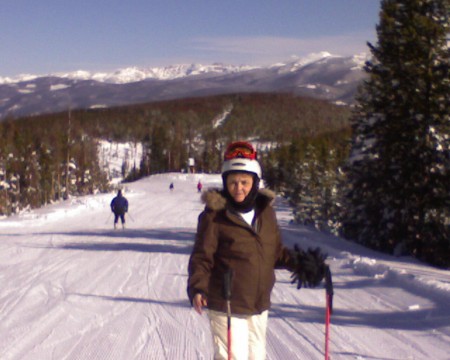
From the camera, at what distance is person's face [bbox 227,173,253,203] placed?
176 inches

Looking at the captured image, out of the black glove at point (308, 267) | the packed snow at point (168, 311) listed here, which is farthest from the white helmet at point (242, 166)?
the packed snow at point (168, 311)

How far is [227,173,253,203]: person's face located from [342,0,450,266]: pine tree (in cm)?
1425

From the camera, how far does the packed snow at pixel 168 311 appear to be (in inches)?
285

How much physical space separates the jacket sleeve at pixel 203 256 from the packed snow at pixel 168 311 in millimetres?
2850

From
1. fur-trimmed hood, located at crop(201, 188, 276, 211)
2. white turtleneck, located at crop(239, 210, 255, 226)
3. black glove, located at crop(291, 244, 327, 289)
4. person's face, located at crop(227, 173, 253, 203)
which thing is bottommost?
black glove, located at crop(291, 244, 327, 289)

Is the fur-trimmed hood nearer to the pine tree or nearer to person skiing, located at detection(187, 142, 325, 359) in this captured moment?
person skiing, located at detection(187, 142, 325, 359)

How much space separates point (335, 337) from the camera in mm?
7652

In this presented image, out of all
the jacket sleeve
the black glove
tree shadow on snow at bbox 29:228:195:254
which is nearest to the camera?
the jacket sleeve

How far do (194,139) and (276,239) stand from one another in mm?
154455

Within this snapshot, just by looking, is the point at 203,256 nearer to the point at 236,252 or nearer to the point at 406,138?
the point at 236,252

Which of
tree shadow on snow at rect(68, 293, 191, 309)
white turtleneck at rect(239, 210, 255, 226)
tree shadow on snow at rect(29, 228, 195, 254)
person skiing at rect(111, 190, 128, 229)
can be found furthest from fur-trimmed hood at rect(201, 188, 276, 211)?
Answer: person skiing at rect(111, 190, 128, 229)

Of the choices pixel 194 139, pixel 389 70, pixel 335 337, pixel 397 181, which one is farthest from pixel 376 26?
pixel 194 139

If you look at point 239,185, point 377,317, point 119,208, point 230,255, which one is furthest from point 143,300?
point 119,208

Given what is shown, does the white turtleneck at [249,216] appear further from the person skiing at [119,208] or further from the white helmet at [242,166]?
the person skiing at [119,208]
